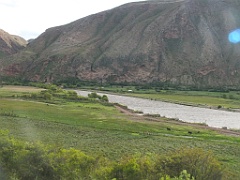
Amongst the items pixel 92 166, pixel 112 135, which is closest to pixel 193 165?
pixel 92 166

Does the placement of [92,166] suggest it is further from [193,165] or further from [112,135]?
[112,135]

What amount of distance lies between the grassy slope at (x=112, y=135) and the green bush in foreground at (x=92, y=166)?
34.3 ft

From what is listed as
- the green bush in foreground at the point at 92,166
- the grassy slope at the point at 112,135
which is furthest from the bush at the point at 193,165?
the grassy slope at the point at 112,135

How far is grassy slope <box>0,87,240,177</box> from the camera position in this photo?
142 ft

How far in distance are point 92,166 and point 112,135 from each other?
29017mm

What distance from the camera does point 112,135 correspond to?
180 feet

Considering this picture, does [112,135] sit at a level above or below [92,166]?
below

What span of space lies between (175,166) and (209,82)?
178 meters

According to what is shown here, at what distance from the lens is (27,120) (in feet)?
217

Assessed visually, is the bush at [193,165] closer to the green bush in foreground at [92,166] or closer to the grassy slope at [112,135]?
the green bush in foreground at [92,166]

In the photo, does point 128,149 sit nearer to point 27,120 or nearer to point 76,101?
point 27,120

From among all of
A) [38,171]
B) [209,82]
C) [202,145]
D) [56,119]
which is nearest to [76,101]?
[56,119]

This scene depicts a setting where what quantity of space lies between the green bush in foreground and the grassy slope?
10449 mm

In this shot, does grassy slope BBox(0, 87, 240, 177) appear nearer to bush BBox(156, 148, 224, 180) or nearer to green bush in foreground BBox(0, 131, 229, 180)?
green bush in foreground BBox(0, 131, 229, 180)
